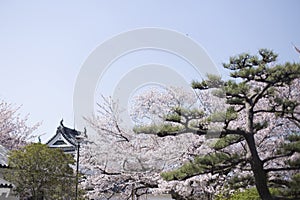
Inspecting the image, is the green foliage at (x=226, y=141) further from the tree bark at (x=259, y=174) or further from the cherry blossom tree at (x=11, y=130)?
the cherry blossom tree at (x=11, y=130)

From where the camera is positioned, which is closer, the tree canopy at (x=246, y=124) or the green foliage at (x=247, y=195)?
the tree canopy at (x=246, y=124)

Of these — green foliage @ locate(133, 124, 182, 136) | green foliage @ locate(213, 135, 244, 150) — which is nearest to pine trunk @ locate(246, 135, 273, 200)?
green foliage @ locate(213, 135, 244, 150)

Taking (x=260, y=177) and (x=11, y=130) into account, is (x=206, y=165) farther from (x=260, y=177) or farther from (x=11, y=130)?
(x=11, y=130)

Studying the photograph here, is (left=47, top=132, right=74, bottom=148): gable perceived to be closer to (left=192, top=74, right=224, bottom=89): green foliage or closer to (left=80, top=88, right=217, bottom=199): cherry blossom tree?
(left=80, top=88, right=217, bottom=199): cherry blossom tree

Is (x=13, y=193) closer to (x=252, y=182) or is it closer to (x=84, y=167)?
(x=84, y=167)

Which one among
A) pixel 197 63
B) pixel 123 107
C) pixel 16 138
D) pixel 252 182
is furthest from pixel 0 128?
pixel 252 182

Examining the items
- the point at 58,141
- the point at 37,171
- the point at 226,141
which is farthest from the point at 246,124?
the point at 58,141

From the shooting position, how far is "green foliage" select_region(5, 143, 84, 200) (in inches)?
244

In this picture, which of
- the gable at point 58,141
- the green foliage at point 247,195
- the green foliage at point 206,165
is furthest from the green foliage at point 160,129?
the gable at point 58,141

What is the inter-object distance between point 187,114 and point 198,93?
10.4ft

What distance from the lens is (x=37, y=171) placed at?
248 inches

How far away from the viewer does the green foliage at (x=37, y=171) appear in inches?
244

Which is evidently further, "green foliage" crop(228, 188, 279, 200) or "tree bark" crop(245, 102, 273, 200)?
"green foliage" crop(228, 188, 279, 200)

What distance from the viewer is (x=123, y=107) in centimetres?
823
